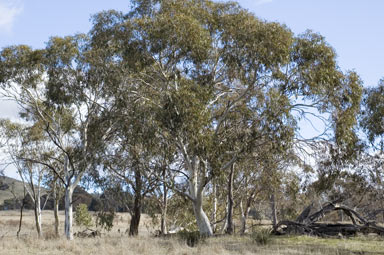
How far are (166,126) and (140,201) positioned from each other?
7.45 m

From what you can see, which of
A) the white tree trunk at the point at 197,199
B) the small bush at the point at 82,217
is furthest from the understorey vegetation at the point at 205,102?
the small bush at the point at 82,217

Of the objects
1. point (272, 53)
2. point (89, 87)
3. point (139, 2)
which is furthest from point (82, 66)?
point (272, 53)

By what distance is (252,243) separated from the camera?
1516 cm

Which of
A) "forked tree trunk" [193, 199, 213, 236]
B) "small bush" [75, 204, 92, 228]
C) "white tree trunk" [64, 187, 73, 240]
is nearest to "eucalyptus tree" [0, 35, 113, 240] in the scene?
"white tree trunk" [64, 187, 73, 240]

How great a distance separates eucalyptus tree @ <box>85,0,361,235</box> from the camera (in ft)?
54.9

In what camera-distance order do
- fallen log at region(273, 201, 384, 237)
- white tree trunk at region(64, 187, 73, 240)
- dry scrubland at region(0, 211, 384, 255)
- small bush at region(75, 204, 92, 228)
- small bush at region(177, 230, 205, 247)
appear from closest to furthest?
dry scrubland at region(0, 211, 384, 255) < small bush at region(177, 230, 205, 247) < fallen log at region(273, 201, 384, 237) < white tree trunk at region(64, 187, 73, 240) < small bush at region(75, 204, 92, 228)

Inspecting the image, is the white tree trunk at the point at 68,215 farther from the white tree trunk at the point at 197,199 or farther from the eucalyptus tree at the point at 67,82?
the white tree trunk at the point at 197,199

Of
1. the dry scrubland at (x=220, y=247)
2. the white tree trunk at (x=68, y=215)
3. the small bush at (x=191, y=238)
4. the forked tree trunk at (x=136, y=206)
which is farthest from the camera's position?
the white tree trunk at (x=68, y=215)

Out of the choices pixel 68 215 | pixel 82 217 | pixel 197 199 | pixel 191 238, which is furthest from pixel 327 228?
pixel 82 217

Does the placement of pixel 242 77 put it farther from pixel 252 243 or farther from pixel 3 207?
pixel 3 207

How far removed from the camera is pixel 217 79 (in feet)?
64.5

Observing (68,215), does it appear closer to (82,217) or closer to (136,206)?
(136,206)

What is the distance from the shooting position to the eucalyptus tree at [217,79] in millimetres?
16719

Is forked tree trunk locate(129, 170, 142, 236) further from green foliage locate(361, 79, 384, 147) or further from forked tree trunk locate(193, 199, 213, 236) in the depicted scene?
green foliage locate(361, 79, 384, 147)
